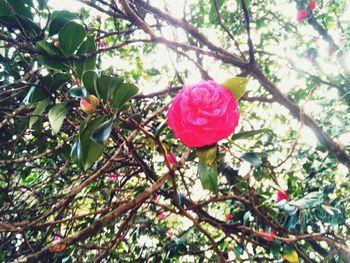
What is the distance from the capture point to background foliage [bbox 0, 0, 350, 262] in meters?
0.84

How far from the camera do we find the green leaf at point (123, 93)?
28.0 inches

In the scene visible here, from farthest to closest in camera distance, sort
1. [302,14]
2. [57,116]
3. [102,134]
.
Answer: [302,14], [57,116], [102,134]

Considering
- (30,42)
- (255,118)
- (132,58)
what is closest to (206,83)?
(30,42)

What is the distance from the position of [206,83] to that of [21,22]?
60 centimetres

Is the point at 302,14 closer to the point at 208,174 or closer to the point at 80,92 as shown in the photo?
the point at 208,174

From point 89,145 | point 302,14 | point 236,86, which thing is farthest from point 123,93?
point 302,14

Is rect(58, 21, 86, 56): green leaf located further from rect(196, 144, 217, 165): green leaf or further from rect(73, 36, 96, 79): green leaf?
rect(196, 144, 217, 165): green leaf

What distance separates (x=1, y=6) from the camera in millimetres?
891

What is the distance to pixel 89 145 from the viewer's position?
78cm

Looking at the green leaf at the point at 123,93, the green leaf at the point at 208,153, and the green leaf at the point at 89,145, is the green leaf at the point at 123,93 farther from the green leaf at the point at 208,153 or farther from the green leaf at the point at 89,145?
the green leaf at the point at 208,153

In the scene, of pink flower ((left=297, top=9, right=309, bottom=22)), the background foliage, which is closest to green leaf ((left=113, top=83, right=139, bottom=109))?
the background foliage

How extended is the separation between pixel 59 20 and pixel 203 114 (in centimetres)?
55

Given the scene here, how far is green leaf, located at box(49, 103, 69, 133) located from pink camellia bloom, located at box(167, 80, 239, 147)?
28 centimetres

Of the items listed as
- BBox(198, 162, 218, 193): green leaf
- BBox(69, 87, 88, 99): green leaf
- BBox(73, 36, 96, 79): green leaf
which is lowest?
BBox(198, 162, 218, 193): green leaf
